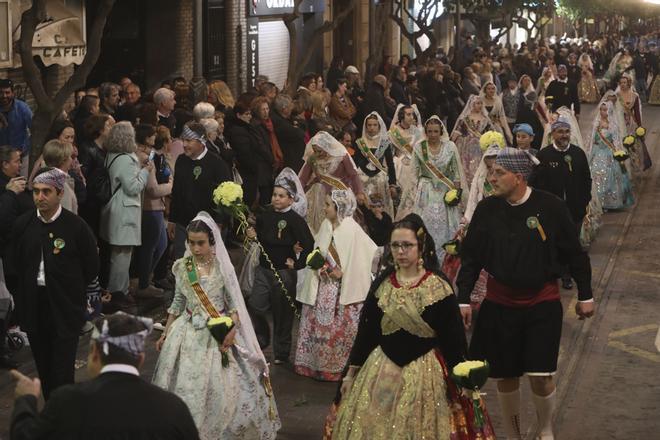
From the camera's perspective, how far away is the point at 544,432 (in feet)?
32.1

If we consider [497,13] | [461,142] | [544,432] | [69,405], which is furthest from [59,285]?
[497,13]

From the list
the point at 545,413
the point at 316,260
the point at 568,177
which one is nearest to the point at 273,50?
the point at 568,177

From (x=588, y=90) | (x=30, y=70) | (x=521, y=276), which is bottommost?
(x=588, y=90)

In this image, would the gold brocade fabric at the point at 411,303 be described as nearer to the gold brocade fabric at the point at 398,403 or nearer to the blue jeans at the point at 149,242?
the gold brocade fabric at the point at 398,403

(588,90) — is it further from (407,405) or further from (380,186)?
(407,405)

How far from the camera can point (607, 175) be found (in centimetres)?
2080

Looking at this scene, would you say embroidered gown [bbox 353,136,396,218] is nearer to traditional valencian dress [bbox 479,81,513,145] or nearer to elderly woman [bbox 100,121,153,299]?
elderly woman [bbox 100,121,153,299]

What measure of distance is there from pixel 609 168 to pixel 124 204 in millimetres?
8930

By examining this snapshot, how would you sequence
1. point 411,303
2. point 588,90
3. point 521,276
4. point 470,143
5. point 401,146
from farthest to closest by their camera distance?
point 588,90 → point 470,143 → point 401,146 → point 521,276 → point 411,303

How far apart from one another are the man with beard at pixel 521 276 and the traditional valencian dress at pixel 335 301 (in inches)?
90.6

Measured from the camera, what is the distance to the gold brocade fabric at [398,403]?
8664 millimetres

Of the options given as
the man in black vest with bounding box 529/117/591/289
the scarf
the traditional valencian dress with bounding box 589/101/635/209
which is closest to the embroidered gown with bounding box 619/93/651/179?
the traditional valencian dress with bounding box 589/101/635/209

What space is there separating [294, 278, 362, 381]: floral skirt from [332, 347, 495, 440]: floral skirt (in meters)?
3.04

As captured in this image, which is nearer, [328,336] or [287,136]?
[328,336]
